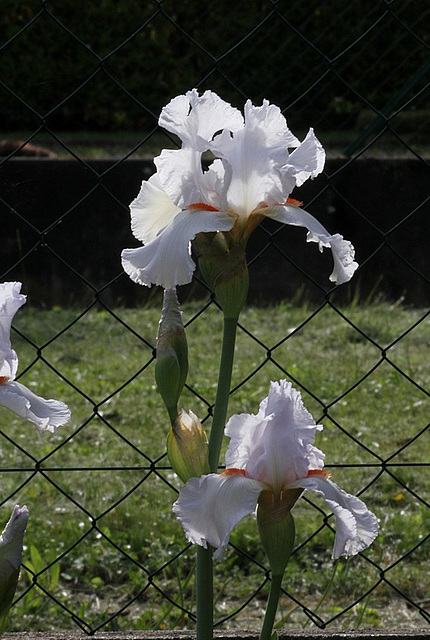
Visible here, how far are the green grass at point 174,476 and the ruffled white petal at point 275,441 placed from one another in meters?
0.56

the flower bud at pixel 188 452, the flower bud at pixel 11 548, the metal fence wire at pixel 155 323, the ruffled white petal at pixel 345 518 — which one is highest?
the ruffled white petal at pixel 345 518

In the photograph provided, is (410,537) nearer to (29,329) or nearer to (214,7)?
(29,329)

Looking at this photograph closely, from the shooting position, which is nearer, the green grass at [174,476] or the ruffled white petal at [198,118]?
the ruffled white petal at [198,118]

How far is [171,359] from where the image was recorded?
2.53 feet

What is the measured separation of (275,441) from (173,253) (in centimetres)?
17

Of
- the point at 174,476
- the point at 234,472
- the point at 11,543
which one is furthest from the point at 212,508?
the point at 174,476

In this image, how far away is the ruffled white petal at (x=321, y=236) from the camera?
2.48 feet

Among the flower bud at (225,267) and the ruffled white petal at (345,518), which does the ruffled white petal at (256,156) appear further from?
the ruffled white petal at (345,518)

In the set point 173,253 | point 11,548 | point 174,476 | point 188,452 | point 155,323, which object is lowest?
point 155,323

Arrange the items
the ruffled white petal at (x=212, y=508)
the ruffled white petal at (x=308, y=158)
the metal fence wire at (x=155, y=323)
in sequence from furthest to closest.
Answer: the metal fence wire at (x=155, y=323)
the ruffled white petal at (x=308, y=158)
the ruffled white petal at (x=212, y=508)

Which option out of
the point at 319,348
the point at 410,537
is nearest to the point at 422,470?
the point at 410,537

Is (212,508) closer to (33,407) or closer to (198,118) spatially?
(33,407)

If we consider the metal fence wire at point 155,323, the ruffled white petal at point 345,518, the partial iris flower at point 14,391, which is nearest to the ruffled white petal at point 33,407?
the partial iris flower at point 14,391

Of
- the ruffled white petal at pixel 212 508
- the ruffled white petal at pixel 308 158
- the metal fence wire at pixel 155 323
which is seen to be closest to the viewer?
the ruffled white petal at pixel 212 508
